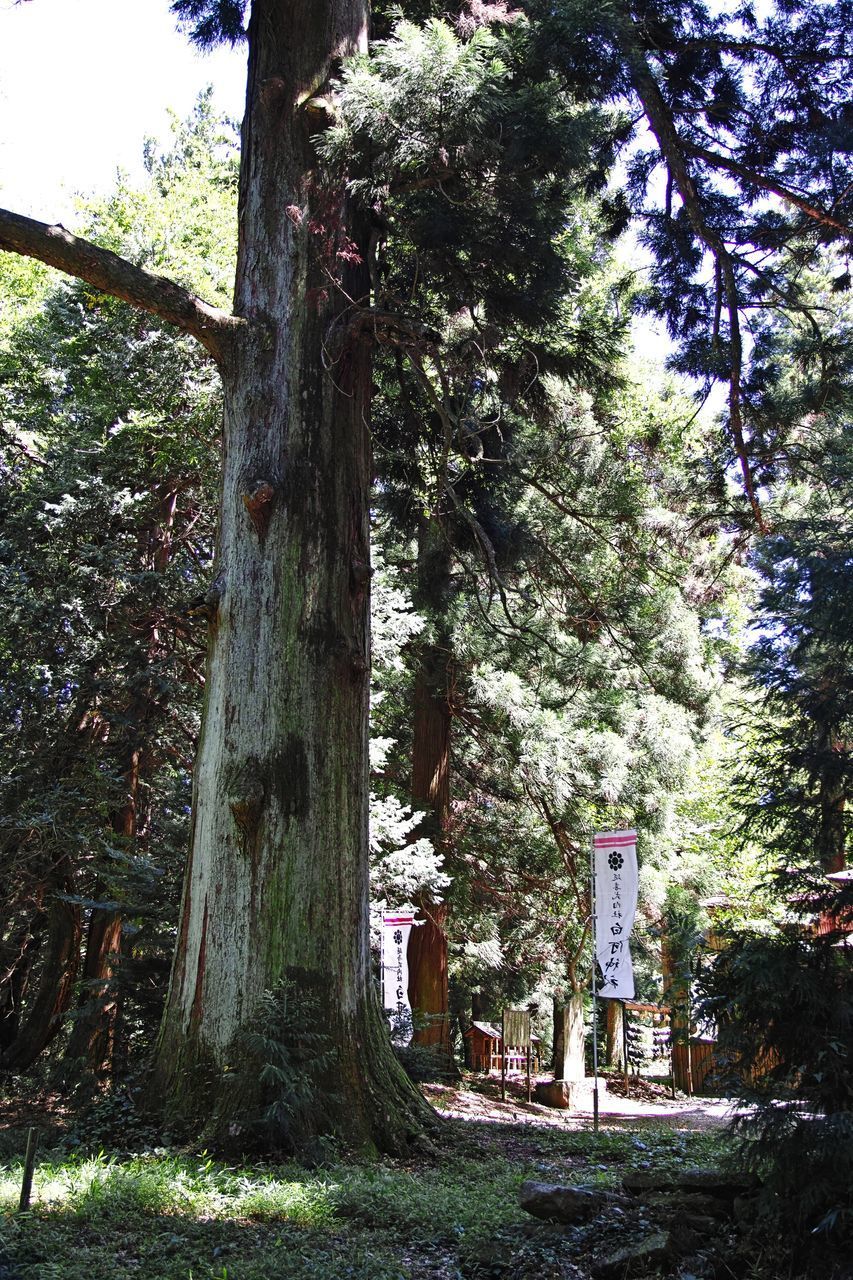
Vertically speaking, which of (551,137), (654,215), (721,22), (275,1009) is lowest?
(275,1009)

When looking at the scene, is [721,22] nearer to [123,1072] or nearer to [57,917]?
[123,1072]

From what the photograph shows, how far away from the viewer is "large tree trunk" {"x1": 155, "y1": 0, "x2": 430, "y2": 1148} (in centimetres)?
570

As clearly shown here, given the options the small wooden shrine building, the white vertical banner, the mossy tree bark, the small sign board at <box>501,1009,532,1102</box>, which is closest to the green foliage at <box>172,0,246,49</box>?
the mossy tree bark

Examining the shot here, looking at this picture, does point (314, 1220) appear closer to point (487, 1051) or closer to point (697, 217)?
point (697, 217)

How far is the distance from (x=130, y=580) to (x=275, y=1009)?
593cm

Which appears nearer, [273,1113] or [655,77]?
[273,1113]

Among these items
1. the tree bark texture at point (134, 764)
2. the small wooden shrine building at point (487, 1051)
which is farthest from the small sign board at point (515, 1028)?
the tree bark texture at point (134, 764)

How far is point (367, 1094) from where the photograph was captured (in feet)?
19.0

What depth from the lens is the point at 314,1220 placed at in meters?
4.21

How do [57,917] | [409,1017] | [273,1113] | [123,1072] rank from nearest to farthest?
[273,1113], [123,1072], [409,1017], [57,917]

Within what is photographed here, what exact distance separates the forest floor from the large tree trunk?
48 cm

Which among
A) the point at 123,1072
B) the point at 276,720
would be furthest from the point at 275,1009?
the point at 123,1072

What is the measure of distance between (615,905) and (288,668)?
221 inches

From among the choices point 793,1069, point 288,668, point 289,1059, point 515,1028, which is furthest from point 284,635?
point 515,1028
